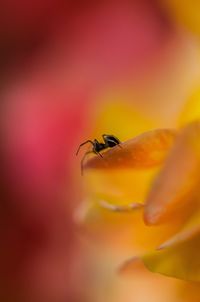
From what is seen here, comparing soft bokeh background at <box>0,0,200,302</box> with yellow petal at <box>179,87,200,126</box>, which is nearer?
yellow petal at <box>179,87,200,126</box>

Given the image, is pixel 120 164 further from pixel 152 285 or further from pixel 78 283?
pixel 78 283

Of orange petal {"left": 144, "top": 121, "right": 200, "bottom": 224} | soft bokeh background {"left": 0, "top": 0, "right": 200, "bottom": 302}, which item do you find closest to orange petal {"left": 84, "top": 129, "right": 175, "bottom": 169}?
orange petal {"left": 144, "top": 121, "right": 200, "bottom": 224}

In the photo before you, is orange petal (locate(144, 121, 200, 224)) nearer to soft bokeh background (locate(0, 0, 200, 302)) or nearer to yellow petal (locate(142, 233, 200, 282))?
yellow petal (locate(142, 233, 200, 282))

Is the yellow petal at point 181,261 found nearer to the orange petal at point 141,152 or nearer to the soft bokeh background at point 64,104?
the orange petal at point 141,152

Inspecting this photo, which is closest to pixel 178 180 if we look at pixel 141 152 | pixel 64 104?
pixel 141 152

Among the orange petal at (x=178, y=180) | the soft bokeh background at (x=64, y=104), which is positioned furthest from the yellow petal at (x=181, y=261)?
the soft bokeh background at (x=64, y=104)

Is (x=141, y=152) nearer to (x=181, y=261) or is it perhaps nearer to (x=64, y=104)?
(x=181, y=261)

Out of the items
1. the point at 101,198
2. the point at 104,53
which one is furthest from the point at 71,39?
the point at 101,198
